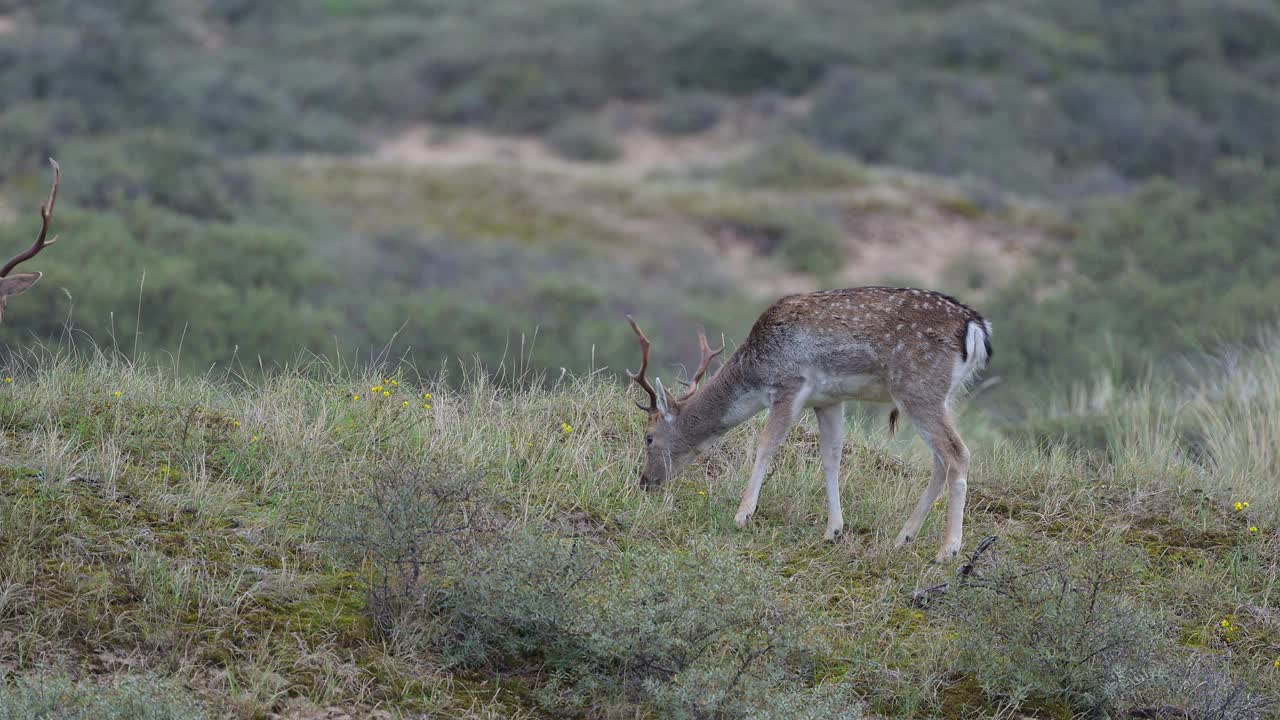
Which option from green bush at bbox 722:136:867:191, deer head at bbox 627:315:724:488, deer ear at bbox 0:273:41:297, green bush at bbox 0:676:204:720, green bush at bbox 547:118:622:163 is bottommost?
green bush at bbox 547:118:622:163

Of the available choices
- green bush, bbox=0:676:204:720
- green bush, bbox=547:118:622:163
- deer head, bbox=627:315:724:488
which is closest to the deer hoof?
deer head, bbox=627:315:724:488

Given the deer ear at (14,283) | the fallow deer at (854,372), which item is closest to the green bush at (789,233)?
the fallow deer at (854,372)

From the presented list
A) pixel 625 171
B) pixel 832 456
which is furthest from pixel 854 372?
pixel 625 171

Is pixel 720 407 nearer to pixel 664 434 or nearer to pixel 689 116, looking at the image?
pixel 664 434

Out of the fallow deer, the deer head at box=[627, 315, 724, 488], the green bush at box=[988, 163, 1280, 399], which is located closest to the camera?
the fallow deer

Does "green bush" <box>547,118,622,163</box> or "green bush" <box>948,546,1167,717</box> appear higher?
"green bush" <box>948,546,1167,717</box>

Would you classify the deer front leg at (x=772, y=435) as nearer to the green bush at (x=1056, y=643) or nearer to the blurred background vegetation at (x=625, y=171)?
the green bush at (x=1056, y=643)

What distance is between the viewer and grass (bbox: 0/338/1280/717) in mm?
5930

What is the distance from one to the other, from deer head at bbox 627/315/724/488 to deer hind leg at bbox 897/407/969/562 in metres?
1.40

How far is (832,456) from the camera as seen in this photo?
27.1ft

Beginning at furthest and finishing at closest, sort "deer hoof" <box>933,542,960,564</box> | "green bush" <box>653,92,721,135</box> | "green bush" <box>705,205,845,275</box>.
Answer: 1. "green bush" <box>653,92,721,135</box>
2. "green bush" <box>705,205,845,275</box>
3. "deer hoof" <box>933,542,960,564</box>

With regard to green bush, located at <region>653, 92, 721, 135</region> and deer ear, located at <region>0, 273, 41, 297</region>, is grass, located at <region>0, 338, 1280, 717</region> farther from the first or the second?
green bush, located at <region>653, 92, 721, 135</region>

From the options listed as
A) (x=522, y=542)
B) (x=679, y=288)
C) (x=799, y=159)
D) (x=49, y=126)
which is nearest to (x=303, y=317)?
(x=679, y=288)

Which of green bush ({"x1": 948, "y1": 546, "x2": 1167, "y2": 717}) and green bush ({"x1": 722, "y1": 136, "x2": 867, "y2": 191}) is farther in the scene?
green bush ({"x1": 722, "y1": 136, "x2": 867, "y2": 191})
